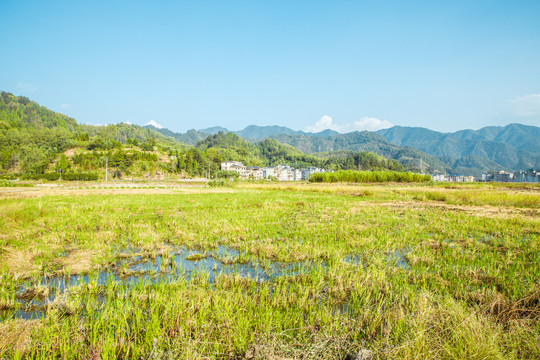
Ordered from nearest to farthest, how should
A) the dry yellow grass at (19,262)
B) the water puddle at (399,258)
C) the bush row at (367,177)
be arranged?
the dry yellow grass at (19,262) → the water puddle at (399,258) → the bush row at (367,177)

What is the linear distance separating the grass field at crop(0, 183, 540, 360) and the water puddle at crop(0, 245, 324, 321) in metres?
0.03

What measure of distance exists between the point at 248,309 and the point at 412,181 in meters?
92.9

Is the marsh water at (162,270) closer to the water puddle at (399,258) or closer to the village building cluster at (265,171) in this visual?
the water puddle at (399,258)

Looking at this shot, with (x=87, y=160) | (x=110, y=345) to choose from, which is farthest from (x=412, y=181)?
(x=87, y=160)

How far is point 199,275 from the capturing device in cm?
549

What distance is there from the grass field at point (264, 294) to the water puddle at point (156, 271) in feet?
0.11

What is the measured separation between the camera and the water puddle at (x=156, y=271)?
451 cm

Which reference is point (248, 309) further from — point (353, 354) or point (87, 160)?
point (87, 160)

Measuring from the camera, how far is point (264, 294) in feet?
15.1

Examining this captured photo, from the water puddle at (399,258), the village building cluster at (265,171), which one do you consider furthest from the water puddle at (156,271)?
the village building cluster at (265,171)

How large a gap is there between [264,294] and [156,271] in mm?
2855

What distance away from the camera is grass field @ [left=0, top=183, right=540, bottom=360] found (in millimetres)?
3072

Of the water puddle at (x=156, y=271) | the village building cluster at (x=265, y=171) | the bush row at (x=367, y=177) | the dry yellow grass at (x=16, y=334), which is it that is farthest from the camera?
the village building cluster at (x=265, y=171)

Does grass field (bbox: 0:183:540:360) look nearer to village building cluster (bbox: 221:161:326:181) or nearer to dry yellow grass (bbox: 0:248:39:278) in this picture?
dry yellow grass (bbox: 0:248:39:278)
